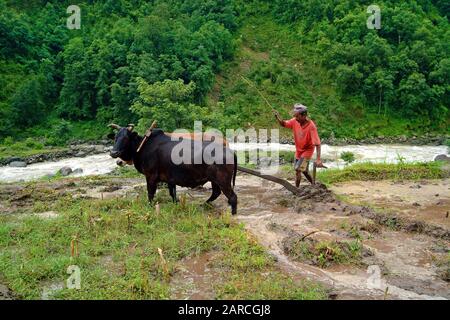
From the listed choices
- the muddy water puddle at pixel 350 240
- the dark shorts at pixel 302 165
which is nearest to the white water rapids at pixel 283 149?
the dark shorts at pixel 302 165

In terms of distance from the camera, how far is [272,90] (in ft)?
116

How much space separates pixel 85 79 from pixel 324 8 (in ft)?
71.3

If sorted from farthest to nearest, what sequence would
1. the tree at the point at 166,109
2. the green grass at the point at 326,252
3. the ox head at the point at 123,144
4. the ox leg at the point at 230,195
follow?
the tree at the point at 166,109, the ox head at the point at 123,144, the ox leg at the point at 230,195, the green grass at the point at 326,252

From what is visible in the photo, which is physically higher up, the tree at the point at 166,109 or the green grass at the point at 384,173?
the tree at the point at 166,109

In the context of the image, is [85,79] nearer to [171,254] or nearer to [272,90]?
[272,90]

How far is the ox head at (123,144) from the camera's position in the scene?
8703 millimetres

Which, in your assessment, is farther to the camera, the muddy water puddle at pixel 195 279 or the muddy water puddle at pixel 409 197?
the muddy water puddle at pixel 409 197

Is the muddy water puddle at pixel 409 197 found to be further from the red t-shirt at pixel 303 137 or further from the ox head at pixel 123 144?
the ox head at pixel 123 144

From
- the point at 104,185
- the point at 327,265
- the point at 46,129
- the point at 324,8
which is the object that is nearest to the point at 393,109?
the point at 324,8

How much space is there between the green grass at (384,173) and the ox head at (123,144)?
199 inches

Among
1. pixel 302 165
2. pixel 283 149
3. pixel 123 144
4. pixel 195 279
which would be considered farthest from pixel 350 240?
pixel 283 149

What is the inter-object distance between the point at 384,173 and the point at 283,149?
1379 cm

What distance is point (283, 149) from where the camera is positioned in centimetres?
2580
